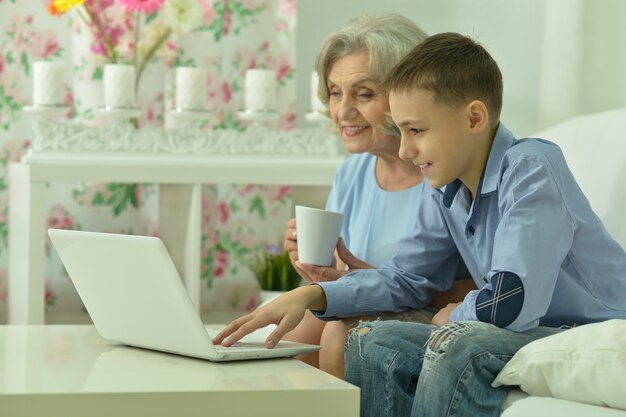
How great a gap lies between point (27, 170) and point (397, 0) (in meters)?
1.39

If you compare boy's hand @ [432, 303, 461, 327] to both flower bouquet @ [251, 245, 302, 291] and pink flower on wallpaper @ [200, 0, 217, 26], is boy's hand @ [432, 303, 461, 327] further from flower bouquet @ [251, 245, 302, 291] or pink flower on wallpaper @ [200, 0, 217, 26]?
pink flower on wallpaper @ [200, 0, 217, 26]

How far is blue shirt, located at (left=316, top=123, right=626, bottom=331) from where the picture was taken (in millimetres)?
1502

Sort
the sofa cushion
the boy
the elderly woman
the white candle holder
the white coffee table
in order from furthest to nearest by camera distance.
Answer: the white candle holder
the elderly woman
the boy
the sofa cushion
the white coffee table

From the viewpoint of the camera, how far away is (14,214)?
3.24 metres

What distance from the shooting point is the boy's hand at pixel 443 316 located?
1.77 meters

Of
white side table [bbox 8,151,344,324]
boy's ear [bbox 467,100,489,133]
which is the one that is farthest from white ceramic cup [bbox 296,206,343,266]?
white side table [bbox 8,151,344,324]

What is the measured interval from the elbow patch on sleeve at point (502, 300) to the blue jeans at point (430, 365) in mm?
20

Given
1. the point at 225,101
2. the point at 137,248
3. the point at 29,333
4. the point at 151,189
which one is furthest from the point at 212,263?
the point at 137,248

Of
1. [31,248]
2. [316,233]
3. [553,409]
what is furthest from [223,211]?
[553,409]

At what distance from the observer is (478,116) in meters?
1.69

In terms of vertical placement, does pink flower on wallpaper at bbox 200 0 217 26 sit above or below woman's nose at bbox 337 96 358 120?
above

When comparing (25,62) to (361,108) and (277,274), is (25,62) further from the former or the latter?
(361,108)

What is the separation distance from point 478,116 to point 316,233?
325 mm

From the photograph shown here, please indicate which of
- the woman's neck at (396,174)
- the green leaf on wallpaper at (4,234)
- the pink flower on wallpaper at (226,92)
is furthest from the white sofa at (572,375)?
the green leaf on wallpaper at (4,234)
